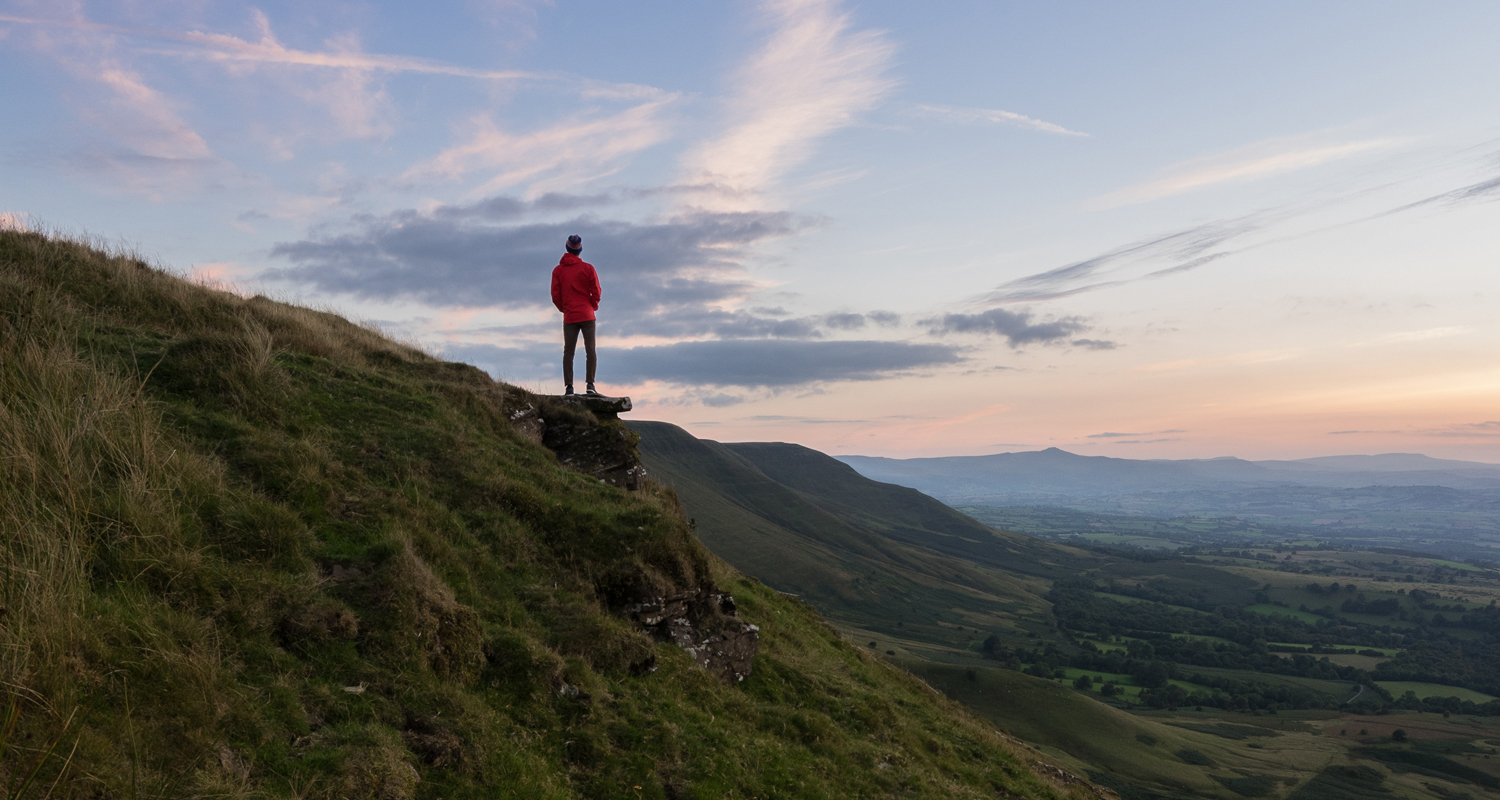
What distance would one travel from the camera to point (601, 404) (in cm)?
2123

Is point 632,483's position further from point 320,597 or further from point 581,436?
point 320,597

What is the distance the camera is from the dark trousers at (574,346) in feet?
63.2

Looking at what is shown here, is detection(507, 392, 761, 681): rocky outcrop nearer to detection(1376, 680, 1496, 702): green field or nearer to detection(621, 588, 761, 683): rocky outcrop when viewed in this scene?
detection(621, 588, 761, 683): rocky outcrop

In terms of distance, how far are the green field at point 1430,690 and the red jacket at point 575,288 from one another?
8069 inches

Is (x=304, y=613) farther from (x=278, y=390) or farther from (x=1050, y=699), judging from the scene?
(x=1050, y=699)

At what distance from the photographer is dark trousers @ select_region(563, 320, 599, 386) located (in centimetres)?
1927

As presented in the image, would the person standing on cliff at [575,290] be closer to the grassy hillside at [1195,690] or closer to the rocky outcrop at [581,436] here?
the rocky outcrop at [581,436]

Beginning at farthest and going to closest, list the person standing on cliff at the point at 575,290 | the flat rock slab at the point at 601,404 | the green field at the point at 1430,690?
the green field at the point at 1430,690, the flat rock slab at the point at 601,404, the person standing on cliff at the point at 575,290

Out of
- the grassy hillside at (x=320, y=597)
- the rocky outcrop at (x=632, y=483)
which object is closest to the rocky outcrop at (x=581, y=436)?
the rocky outcrop at (x=632, y=483)

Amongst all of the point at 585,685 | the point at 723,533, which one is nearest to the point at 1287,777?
the point at 723,533

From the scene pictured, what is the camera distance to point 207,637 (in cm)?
679

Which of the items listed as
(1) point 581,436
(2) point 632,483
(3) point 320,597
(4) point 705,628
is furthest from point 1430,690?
(3) point 320,597

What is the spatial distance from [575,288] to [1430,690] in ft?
716

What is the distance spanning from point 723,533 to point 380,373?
169 meters
